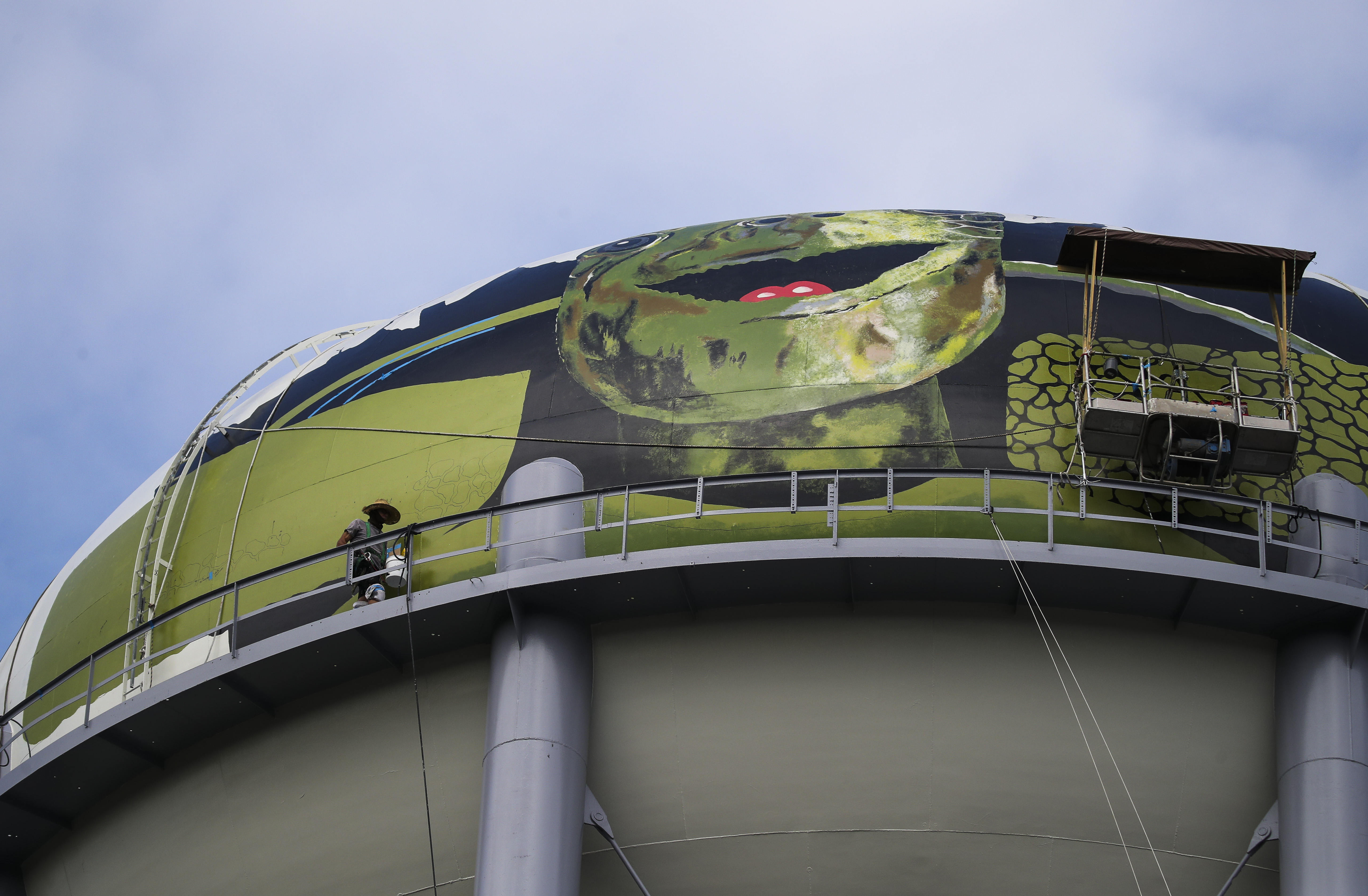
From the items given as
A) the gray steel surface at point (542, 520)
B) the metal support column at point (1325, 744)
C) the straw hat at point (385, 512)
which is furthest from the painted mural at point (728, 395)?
the metal support column at point (1325, 744)

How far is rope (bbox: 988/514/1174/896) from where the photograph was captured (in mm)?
11398

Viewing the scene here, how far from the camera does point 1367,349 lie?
45.9 ft

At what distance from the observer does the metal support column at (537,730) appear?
10977 millimetres

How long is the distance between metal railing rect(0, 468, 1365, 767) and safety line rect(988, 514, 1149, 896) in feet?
1.18

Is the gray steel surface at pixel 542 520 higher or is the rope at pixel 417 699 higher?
the gray steel surface at pixel 542 520

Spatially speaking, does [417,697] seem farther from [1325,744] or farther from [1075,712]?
[1325,744]

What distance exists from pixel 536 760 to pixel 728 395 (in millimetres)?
3816

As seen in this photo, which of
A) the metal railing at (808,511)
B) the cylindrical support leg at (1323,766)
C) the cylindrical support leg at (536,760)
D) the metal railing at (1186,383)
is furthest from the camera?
the metal railing at (1186,383)

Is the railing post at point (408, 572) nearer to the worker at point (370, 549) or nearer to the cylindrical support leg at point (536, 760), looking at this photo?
the worker at point (370, 549)

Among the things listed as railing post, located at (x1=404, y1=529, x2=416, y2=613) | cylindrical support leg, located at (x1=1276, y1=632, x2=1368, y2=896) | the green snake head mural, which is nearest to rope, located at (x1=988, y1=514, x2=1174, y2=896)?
cylindrical support leg, located at (x1=1276, y1=632, x2=1368, y2=896)

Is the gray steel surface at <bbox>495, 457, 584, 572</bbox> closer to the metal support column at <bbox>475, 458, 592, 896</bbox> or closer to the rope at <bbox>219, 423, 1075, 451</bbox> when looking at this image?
the metal support column at <bbox>475, 458, 592, 896</bbox>

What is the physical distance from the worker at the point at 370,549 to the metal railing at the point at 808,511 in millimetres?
89

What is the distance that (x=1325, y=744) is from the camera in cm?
1109

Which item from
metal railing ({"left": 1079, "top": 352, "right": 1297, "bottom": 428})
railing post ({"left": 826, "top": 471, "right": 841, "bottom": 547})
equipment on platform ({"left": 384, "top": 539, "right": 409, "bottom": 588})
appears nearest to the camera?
railing post ({"left": 826, "top": 471, "right": 841, "bottom": 547})
